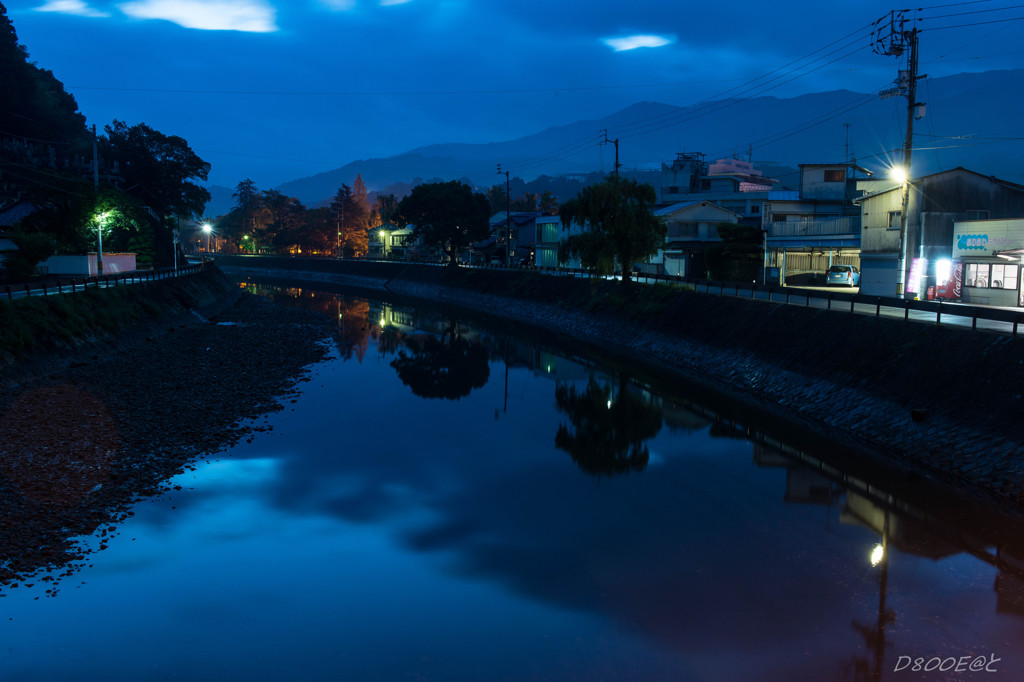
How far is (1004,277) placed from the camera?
2891 centimetres

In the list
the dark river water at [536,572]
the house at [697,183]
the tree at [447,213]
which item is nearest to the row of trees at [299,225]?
the tree at [447,213]

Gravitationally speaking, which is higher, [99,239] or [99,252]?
[99,239]

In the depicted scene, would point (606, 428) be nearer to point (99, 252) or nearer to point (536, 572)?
point (536, 572)

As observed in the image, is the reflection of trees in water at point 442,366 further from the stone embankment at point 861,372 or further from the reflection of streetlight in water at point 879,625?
the reflection of streetlight in water at point 879,625

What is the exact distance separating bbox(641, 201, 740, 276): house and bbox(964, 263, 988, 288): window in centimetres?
2738

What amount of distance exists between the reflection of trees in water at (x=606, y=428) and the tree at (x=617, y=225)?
14.9 meters

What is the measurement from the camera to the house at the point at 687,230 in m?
58.5

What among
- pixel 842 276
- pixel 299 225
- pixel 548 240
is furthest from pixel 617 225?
pixel 299 225

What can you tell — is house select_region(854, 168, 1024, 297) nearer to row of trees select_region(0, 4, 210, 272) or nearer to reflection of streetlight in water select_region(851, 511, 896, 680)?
reflection of streetlight in water select_region(851, 511, 896, 680)

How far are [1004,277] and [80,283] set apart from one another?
43.9 metres

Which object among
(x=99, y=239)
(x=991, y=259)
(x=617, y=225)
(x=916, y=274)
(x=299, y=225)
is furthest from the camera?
(x=299, y=225)

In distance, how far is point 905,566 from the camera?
1330 cm

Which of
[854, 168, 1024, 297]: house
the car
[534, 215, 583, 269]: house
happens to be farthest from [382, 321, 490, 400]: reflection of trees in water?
[534, 215, 583, 269]: house

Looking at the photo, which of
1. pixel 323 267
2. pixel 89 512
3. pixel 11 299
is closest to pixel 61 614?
pixel 89 512
